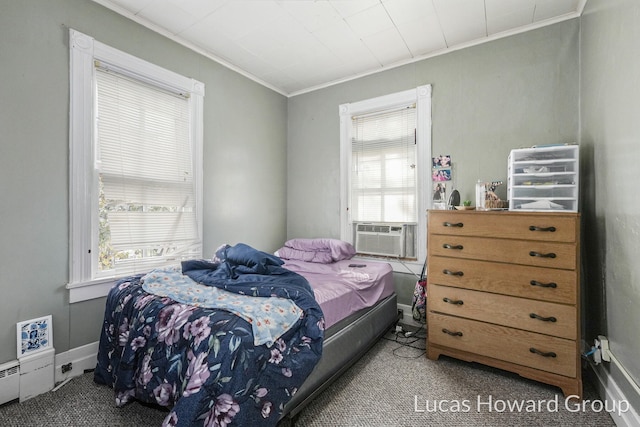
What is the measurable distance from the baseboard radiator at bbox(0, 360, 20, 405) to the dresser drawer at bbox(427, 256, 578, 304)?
273 cm

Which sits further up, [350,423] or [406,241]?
[406,241]

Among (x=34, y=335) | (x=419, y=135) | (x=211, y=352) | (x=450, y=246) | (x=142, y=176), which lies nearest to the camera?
(x=211, y=352)

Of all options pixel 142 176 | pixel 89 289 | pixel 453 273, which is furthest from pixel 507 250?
pixel 89 289

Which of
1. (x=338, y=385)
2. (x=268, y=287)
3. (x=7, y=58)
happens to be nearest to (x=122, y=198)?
(x=7, y=58)

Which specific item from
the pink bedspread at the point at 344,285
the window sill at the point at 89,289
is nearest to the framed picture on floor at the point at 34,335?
the window sill at the point at 89,289

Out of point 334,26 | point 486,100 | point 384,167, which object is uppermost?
point 334,26

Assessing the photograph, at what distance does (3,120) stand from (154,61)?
1.12 metres

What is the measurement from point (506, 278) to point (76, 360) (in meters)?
2.97

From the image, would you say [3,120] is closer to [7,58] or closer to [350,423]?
[7,58]

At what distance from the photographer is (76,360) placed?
1.96m

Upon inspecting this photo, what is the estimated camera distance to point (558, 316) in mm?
1753

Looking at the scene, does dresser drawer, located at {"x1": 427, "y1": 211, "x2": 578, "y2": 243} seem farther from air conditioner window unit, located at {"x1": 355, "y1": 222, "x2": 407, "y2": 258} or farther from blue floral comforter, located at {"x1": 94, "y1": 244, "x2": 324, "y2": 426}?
blue floral comforter, located at {"x1": 94, "y1": 244, "x2": 324, "y2": 426}

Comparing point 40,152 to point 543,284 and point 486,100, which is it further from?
point 486,100

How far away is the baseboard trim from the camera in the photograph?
4.41 feet
